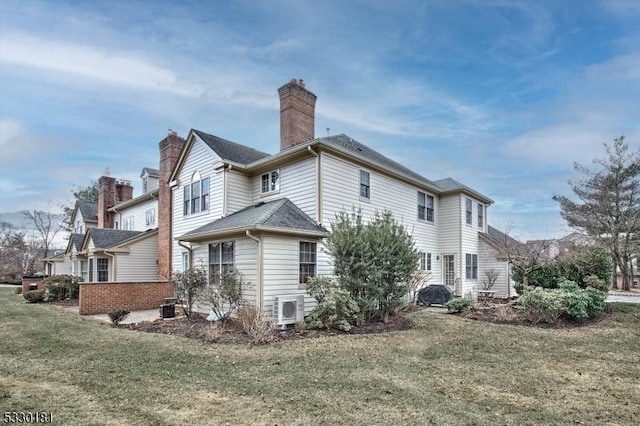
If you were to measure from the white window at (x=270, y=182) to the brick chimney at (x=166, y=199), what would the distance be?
18.4 feet

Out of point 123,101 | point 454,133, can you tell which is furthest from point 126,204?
point 454,133

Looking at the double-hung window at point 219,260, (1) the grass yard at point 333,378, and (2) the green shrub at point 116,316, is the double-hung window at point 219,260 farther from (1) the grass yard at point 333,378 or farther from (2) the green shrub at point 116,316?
(1) the grass yard at point 333,378

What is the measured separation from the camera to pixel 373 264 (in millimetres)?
10445

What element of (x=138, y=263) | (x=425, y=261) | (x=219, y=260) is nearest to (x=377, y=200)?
(x=425, y=261)

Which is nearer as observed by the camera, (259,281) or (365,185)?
(259,281)

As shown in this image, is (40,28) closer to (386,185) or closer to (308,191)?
(308,191)

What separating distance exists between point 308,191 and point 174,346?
6.88 m

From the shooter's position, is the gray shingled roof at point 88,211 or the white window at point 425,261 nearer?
the white window at point 425,261

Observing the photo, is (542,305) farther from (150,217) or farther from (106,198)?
(106,198)

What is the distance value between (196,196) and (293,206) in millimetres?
5467

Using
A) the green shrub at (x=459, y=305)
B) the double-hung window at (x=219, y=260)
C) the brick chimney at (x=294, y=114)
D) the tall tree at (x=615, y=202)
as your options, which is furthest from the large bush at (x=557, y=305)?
the tall tree at (x=615, y=202)

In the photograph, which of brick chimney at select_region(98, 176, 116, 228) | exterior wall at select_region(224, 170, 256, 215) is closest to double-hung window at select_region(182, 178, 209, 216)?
exterior wall at select_region(224, 170, 256, 215)

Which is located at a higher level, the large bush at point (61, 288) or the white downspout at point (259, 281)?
the white downspout at point (259, 281)

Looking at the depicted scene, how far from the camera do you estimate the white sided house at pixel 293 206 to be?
11.3 m
